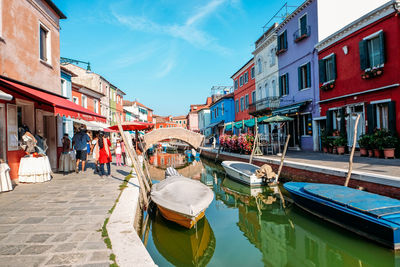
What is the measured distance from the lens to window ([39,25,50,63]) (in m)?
10.3

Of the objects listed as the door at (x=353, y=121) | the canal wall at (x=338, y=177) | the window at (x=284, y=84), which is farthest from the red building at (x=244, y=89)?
the canal wall at (x=338, y=177)

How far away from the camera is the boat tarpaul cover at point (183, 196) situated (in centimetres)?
575

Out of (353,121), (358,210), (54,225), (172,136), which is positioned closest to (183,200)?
(54,225)

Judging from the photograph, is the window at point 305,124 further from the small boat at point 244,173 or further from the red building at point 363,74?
the small boat at point 244,173

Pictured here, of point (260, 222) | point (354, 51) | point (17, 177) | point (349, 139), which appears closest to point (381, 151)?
point (349, 139)

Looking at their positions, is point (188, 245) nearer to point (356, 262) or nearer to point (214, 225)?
point (214, 225)

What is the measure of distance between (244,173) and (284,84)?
440 inches

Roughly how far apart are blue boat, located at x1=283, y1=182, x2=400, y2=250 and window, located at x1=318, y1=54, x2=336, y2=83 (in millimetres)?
10286

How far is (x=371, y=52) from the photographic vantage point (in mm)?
12523

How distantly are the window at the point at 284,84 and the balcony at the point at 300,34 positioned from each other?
8.83 feet

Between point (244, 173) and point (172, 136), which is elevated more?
point (172, 136)

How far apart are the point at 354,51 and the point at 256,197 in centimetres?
913

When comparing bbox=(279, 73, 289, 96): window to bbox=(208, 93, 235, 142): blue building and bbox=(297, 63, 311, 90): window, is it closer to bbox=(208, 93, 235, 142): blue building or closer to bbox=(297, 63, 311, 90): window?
bbox=(297, 63, 311, 90): window

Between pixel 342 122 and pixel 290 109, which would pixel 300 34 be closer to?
pixel 290 109
